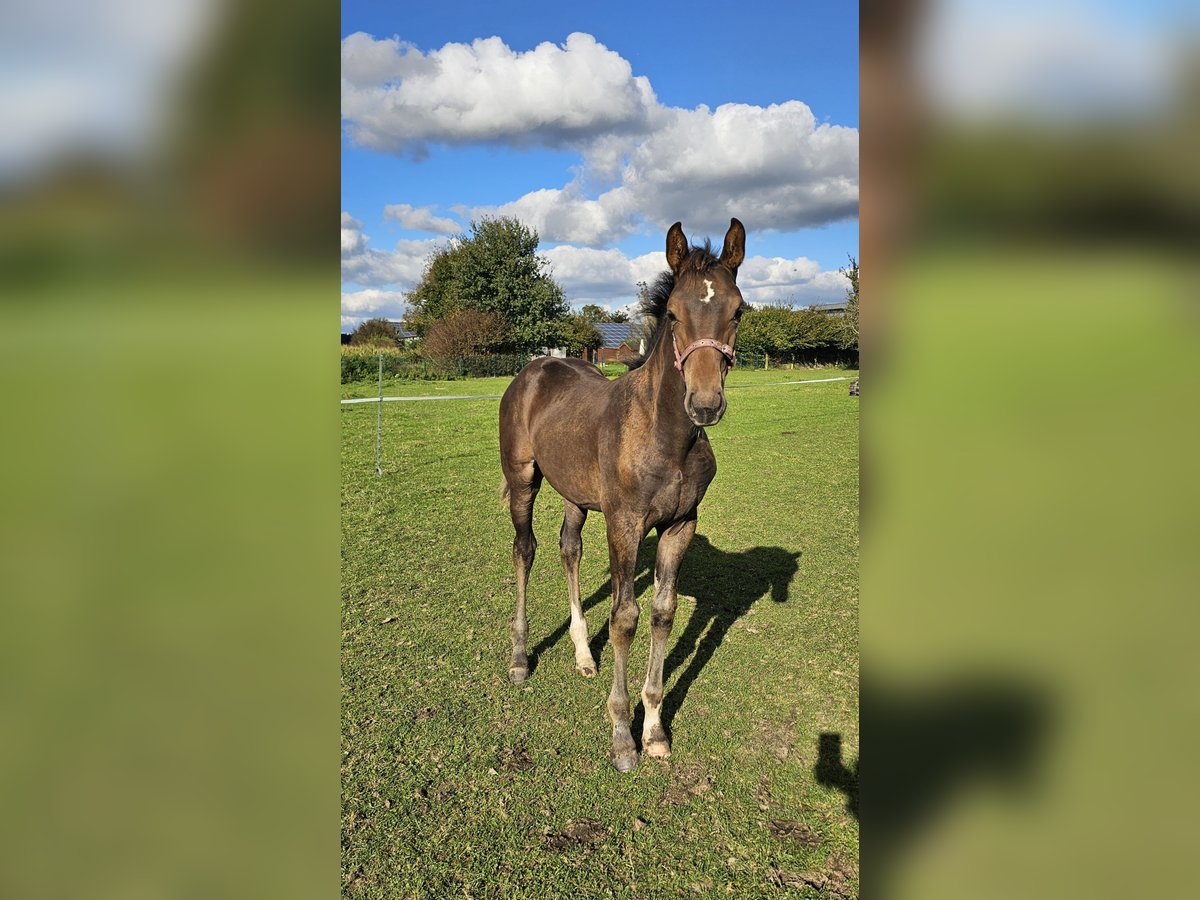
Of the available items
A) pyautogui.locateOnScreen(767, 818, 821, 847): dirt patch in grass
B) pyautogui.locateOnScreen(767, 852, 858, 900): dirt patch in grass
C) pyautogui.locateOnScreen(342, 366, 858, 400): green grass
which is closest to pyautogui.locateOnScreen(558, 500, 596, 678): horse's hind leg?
pyautogui.locateOnScreen(767, 818, 821, 847): dirt patch in grass

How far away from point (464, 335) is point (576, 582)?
1671 inches

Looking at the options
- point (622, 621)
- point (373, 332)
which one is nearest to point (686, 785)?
point (622, 621)

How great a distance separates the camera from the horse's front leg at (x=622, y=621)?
3.81 meters

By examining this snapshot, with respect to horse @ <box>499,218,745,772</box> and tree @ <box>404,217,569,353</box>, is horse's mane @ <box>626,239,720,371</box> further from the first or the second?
tree @ <box>404,217,569,353</box>

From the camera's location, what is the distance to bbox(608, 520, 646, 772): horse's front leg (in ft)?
12.5

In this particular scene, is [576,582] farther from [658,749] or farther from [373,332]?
[373,332]

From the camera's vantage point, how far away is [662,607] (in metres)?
4.07

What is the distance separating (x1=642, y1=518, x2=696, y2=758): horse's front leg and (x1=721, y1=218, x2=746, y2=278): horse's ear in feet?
5.09

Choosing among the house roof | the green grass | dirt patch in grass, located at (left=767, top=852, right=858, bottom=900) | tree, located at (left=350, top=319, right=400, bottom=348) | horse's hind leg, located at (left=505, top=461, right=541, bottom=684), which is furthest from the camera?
the house roof
